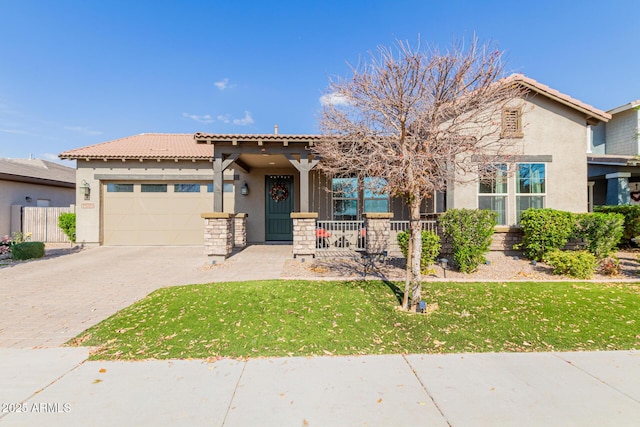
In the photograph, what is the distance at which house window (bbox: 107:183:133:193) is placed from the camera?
11445mm

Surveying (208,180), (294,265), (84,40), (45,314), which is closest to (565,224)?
(294,265)

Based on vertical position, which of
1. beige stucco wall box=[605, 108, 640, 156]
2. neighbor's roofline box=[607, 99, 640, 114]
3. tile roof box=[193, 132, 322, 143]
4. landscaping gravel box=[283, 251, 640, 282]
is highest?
neighbor's roofline box=[607, 99, 640, 114]

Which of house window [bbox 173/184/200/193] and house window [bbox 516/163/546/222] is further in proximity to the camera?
house window [bbox 173/184/200/193]

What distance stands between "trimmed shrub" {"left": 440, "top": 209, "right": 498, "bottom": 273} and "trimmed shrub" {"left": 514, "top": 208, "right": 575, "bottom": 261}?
1603 millimetres

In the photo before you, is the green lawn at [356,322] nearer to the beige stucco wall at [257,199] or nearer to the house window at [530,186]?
the house window at [530,186]

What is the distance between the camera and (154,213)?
11.5 metres

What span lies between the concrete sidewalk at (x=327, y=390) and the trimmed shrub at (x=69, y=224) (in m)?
10.3

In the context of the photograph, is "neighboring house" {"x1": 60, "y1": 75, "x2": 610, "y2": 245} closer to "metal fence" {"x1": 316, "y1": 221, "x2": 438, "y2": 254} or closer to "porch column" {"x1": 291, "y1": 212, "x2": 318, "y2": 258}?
"metal fence" {"x1": 316, "y1": 221, "x2": 438, "y2": 254}

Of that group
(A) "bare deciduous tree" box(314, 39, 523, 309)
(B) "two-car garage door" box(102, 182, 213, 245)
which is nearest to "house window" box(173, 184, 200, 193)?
(B) "two-car garage door" box(102, 182, 213, 245)

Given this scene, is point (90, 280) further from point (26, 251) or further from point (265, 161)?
point (265, 161)

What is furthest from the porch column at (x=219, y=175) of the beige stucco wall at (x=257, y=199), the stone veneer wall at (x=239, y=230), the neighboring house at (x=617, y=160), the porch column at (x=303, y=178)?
the neighboring house at (x=617, y=160)

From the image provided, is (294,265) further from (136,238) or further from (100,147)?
(100,147)

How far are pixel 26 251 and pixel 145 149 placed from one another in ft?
17.6

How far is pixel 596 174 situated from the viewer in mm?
11953
